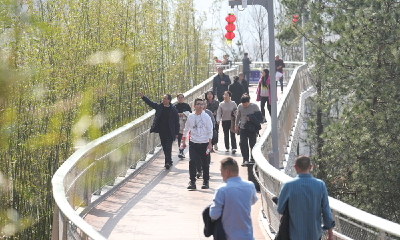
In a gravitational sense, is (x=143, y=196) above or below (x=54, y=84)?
below

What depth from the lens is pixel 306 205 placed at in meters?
4.52

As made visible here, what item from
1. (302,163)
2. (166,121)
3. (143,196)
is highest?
(302,163)

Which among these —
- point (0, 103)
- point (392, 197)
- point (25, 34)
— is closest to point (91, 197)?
point (0, 103)

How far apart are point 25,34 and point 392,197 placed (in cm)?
974

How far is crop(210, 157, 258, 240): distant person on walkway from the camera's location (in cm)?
462

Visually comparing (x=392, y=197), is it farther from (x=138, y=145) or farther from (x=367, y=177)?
(x=138, y=145)

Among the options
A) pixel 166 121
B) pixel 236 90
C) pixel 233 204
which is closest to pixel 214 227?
pixel 233 204

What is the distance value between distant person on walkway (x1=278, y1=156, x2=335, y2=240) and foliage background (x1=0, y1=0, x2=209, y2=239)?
6398 mm

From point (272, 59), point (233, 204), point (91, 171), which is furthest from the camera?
point (272, 59)

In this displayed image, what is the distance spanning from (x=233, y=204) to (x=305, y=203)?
1.86 feet

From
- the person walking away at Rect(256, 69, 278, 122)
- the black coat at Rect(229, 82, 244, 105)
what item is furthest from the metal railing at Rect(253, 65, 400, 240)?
the black coat at Rect(229, 82, 244, 105)

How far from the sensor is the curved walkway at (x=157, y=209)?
756cm

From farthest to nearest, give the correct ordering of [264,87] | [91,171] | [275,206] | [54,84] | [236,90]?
1. [264,87]
2. [236,90]
3. [54,84]
4. [91,171]
5. [275,206]

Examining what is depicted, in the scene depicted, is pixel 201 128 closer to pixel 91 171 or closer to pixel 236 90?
pixel 91 171
